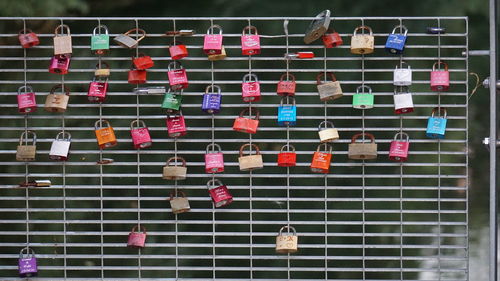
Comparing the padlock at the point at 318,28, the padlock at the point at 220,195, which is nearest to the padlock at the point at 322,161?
the padlock at the point at 220,195

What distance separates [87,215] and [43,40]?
1248 mm

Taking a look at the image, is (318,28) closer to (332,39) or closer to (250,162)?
(332,39)

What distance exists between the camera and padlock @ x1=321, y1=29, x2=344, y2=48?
4.13 meters

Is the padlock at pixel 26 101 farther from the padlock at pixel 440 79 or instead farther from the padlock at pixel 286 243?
the padlock at pixel 440 79

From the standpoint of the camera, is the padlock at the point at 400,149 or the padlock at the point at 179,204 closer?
the padlock at the point at 400,149

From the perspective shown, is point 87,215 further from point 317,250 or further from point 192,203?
point 317,250

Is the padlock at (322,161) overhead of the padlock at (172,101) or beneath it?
beneath

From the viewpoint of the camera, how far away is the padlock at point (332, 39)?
413cm

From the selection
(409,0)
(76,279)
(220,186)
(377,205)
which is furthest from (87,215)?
(409,0)

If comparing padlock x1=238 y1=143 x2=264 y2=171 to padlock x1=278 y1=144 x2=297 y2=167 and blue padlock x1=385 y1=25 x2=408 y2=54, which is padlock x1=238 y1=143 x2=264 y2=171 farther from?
blue padlock x1=385 y1=25 x2=408 y2=54

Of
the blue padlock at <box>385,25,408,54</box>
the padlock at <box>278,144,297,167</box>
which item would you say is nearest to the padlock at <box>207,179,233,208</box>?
the padlock at <box>278,144,297,167</box>

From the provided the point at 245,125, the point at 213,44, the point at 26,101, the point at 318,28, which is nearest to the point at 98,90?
the point at 26,101

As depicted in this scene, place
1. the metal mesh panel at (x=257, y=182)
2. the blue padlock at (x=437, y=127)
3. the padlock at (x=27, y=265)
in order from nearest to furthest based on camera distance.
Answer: the blue padlock at (x=437, y=127)
the padlock at (x=27, y=265)
the metal mesh panel at (x=257, y=182)

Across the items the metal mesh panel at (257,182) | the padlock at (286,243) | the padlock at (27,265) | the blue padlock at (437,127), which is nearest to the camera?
the blue padlock at (437,127)
